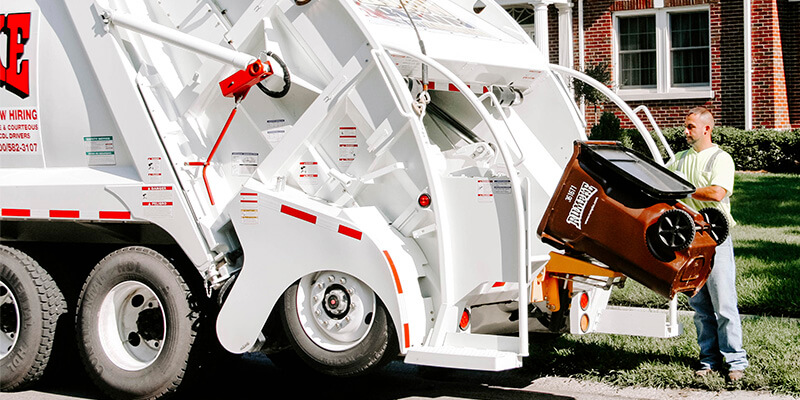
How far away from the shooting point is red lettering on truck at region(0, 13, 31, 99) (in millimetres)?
6578

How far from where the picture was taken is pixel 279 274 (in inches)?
225

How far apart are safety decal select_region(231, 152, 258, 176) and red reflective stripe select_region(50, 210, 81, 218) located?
1.04 m

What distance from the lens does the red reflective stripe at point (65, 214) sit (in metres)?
6.39

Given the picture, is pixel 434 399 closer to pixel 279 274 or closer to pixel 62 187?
pixel 279 274

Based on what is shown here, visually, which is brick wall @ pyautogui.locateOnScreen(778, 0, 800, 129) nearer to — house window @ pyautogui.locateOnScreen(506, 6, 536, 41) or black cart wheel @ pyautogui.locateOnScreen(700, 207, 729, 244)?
house window @ pyautogui.locateOnScreen(506, 6, 536, 41)

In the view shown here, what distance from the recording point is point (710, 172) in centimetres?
626

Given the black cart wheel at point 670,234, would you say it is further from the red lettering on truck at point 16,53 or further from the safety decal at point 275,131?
the red lettering on truck at point 16,53

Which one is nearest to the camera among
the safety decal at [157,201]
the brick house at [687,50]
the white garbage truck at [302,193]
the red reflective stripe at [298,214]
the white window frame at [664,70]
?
the white garbage truck at [302,193]

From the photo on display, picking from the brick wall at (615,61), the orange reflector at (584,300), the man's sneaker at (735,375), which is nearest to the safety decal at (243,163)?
the orange reflector at (584,300)

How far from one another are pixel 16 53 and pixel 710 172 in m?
4.30

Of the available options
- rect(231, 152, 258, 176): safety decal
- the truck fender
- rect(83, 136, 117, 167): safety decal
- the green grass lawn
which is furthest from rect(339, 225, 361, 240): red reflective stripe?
the green grass lawn

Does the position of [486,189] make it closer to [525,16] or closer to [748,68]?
[748,68]

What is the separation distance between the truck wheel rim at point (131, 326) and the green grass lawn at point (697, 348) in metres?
2.38

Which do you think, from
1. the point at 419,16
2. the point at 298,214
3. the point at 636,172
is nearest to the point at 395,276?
the point at 298,214
